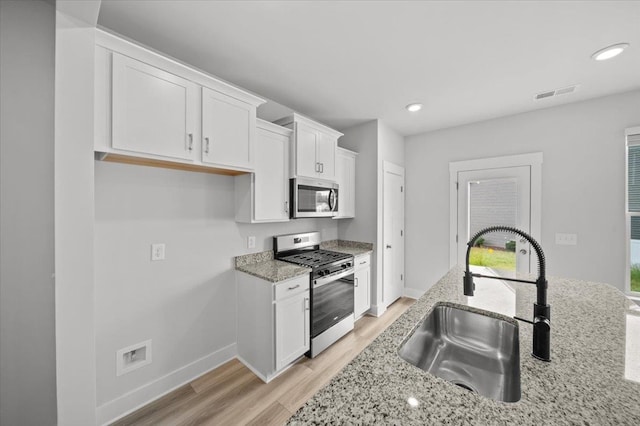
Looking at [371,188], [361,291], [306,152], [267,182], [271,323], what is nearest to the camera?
[271,323]

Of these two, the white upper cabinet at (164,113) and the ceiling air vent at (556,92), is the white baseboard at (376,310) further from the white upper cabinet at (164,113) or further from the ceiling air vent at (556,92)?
the ceiling air vent at (556,92)

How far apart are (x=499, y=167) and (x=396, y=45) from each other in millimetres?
2343

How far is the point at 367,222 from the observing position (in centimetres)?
339

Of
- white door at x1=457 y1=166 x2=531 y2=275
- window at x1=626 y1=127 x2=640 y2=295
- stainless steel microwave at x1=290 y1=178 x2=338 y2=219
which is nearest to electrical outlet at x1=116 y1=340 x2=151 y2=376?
stainless steel microwave at x1=290 y1=178 x2=338 y2=219

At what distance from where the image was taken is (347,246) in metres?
3.58

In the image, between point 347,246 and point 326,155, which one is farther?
point 347,246

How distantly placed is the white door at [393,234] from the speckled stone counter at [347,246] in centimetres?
27

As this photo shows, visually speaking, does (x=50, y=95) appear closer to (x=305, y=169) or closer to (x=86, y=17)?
(x=86, y=17)

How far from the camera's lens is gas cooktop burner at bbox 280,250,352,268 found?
2.51 m

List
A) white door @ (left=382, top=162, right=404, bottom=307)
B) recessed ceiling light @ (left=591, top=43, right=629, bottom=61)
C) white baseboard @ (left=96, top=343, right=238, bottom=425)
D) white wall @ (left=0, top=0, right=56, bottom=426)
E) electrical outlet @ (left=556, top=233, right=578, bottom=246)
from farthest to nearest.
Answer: white door @ (left=382, top=162, right=404, bottom=307) < electrical outlet @ (left=556, top=233, right=578, bottom=246) < recessed ceiling light @ (left=591, top=43, right=629, bottom=61) < white baseboard @ (left=96, top=343, right=238, bottom=425) < white wall @ (left=0, top=0, right=56, bottom=426)

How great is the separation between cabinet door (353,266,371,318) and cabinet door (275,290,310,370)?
859 mm

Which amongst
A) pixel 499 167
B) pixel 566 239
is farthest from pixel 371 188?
pixel 566 239

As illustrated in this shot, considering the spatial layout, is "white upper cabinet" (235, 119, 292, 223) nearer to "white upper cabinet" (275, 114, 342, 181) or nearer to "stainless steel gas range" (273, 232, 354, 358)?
"white upper cabinet" (275, 114, 342, 181)

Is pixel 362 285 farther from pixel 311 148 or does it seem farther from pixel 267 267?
pixel 311 148
